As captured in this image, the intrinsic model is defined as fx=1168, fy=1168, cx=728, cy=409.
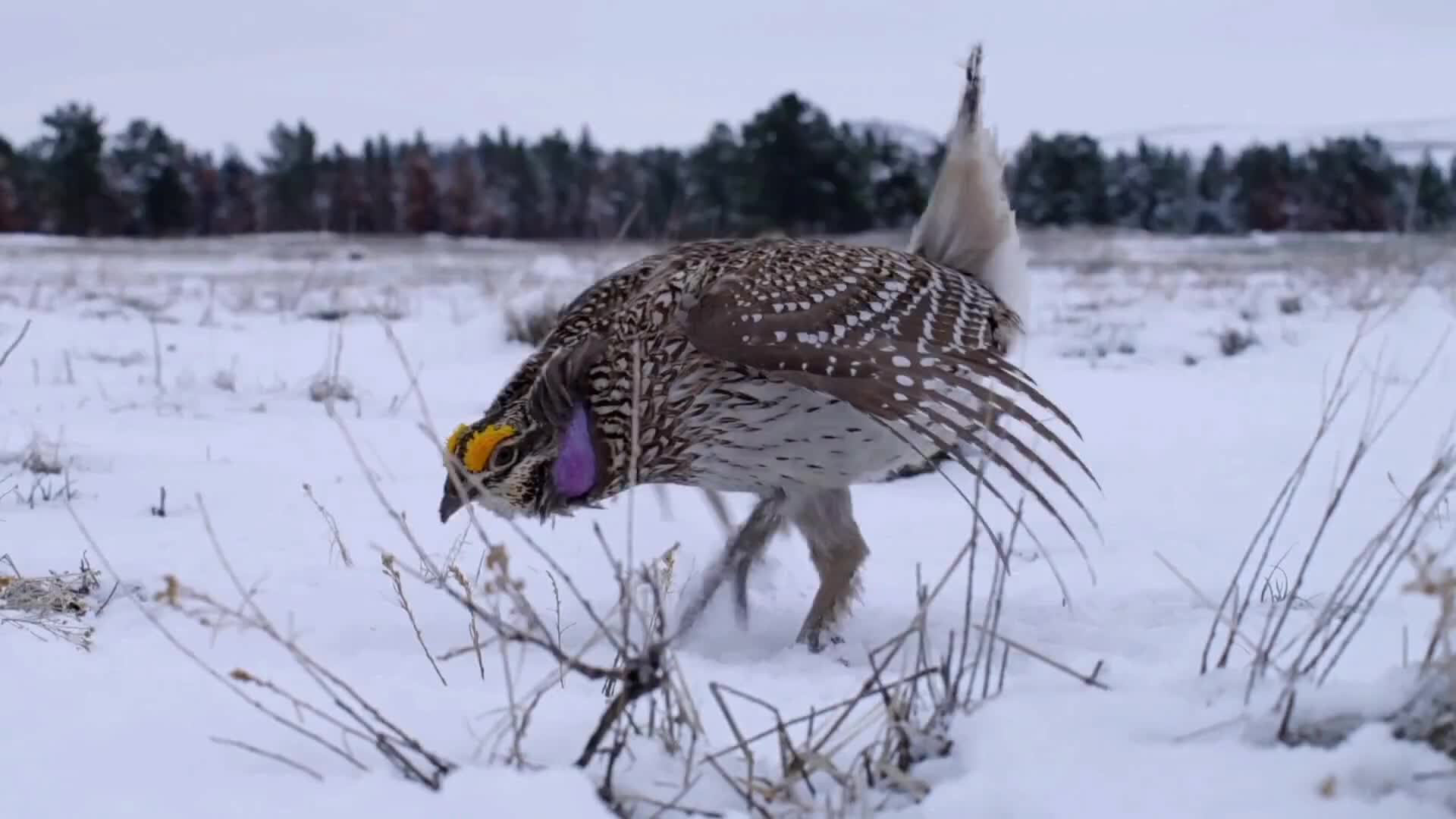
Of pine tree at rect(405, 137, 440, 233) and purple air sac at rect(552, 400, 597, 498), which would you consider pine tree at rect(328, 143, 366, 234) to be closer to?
pine tree at rect(405, 137, 440, 233)

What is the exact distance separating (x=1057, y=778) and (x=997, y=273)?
2.42 metres

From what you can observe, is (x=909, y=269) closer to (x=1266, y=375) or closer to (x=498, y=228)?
(x=1266, y=375)

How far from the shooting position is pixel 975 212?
139 inches

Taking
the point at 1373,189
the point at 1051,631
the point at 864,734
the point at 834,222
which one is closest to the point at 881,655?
the point at 1051,631

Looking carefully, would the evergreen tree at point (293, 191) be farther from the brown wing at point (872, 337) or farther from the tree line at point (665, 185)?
the brown wing at point (872, 337)

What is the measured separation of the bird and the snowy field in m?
0.24

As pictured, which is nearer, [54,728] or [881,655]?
[54,728]

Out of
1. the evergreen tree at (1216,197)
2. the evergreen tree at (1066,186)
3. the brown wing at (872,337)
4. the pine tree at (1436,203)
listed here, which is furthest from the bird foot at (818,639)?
the evergreen tree at (1216,197)

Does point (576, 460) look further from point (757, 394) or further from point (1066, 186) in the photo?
point (1066, 186)

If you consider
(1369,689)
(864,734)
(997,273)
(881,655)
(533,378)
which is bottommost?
(881,655)

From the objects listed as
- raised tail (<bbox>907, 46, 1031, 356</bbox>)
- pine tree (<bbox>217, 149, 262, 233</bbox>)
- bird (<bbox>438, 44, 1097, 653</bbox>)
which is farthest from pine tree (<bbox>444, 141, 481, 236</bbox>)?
bird (<bbox>438, 44, 1097, 653</bbox>)

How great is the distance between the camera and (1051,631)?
8.07 feet

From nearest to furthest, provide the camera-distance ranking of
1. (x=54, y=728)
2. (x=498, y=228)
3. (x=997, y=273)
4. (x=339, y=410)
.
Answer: (x=54, y=728) < (x=997, y=273) < (x=339, y=410) < (x=498, y=228)

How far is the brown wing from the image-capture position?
2.22 metres
